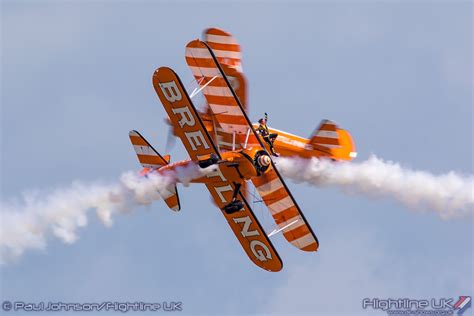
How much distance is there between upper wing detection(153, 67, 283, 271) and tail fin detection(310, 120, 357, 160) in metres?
3.01

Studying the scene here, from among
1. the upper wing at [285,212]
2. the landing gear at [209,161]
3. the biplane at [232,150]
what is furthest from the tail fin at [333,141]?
the landing gear at [209,161]

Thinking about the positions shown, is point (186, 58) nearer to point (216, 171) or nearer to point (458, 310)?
point (216, 171)

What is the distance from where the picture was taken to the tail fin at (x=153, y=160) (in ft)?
121

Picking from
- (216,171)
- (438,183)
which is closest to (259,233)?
(216,171)

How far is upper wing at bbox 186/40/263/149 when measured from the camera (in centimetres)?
3412

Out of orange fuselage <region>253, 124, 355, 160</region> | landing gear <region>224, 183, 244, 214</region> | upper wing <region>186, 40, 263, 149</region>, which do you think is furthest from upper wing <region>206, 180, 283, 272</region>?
orange fuselage <region>253, 124, 355, 160</region>

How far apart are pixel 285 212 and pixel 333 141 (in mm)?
3171

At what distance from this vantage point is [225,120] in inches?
1358

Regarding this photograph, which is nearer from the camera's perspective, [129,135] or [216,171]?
[216,171]

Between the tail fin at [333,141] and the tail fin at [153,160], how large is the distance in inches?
143

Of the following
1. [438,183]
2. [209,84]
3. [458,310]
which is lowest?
[458,310]

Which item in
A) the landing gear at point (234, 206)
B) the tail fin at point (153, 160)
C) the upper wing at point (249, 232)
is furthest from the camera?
the tail fin at point (153, 160)

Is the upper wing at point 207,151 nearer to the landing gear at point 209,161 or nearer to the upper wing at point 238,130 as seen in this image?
the landing gear at point 209,161

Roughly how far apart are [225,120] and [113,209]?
3599 mm
